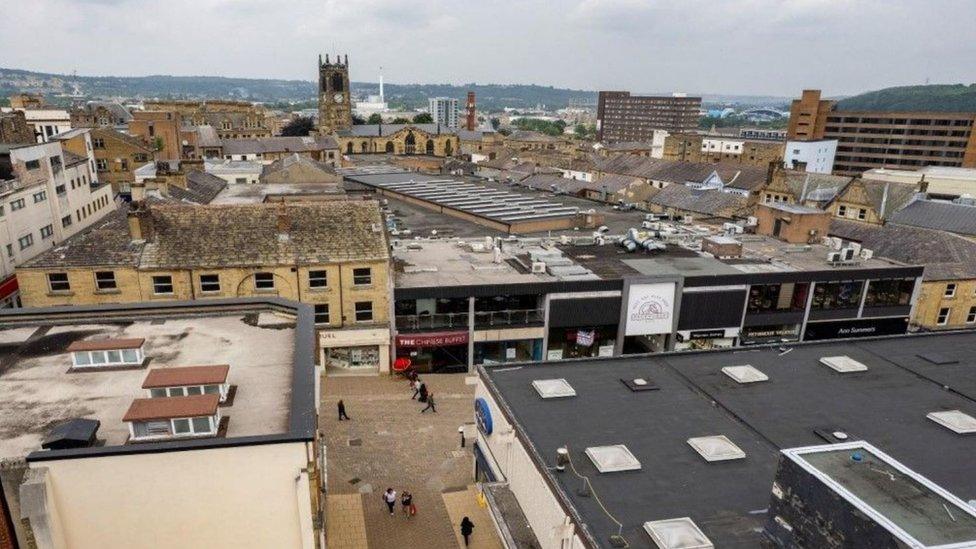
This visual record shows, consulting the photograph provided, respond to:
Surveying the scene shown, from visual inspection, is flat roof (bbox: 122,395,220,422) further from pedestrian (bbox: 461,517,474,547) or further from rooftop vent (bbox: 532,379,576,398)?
rooftop vent (bbox: 532,379,576,398)

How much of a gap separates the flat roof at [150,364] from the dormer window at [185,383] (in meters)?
0.80

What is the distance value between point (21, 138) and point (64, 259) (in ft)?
117

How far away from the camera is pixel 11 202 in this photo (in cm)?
4019

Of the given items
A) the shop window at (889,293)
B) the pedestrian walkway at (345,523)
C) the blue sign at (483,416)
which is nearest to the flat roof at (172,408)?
the pedestrian walkway at (345,523)

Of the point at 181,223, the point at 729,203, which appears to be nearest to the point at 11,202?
the point at 181,223

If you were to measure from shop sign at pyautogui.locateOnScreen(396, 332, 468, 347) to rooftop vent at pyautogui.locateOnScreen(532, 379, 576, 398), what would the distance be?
13410 millimetres

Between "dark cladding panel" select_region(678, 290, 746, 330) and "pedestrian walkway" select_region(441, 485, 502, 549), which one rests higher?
"dark cladding panel" select_region(678, 290, 746, 330)

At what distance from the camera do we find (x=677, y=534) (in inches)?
578

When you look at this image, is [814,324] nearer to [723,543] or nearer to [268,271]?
[723,543]

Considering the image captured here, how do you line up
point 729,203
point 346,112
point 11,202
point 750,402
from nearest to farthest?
point 750,402 < point 11,202 < point 729,203 < point 346,112

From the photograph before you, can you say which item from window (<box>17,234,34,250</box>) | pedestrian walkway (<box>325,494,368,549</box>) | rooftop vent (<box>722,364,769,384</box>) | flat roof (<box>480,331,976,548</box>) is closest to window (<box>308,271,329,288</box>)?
pedestrian walkway (<box>325,494,368,549</box>)

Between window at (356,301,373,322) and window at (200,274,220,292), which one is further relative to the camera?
window at (356,301,373,322)

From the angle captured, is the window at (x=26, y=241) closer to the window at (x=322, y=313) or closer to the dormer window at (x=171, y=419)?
the window at (x=322, y=313)

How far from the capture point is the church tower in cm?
15188
